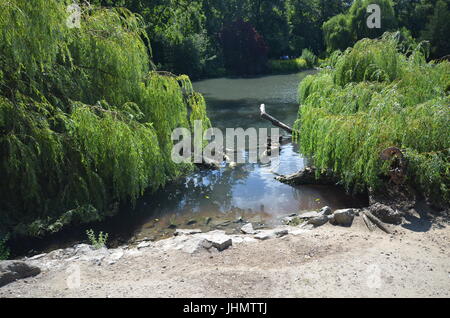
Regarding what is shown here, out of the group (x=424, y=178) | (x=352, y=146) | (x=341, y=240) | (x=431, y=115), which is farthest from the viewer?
(x=352, y=146)

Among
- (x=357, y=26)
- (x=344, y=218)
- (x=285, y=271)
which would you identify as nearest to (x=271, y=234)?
(x=344, y=218)

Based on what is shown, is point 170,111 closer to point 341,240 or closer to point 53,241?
point 53,241

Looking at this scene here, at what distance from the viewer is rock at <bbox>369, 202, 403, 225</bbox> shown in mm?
7066

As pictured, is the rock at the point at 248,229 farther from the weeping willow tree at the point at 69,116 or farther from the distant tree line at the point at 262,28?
the distant tree line at the point at 262,28

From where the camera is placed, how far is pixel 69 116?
800 cm

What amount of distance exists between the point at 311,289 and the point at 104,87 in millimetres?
6073

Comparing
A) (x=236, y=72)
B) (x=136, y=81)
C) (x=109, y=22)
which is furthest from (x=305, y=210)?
(x=236, y=72)

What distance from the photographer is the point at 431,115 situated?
7.87 metres

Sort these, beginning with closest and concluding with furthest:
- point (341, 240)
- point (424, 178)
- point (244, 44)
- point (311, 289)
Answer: point (311, 289)
point (341, 240)
point (424, 178)
point (244, 44)

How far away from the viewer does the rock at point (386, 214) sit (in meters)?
7.07

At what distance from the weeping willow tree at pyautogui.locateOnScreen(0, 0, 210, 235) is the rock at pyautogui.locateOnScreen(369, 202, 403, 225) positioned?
4098 millimetres

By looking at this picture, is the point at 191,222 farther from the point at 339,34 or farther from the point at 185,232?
the point at 339,34

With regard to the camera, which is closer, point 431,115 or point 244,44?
point 431,115

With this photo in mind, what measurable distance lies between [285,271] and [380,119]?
430 cm
